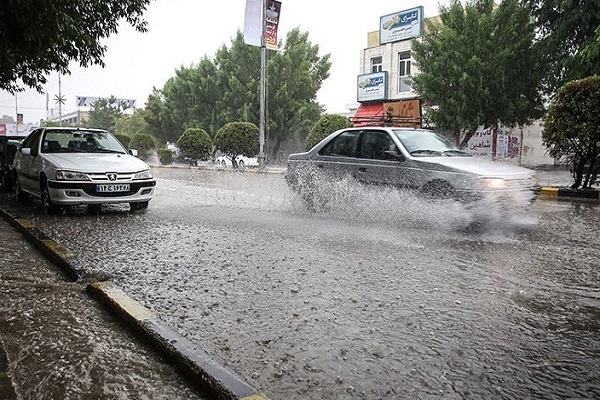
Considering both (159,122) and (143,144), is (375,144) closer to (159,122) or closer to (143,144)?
(143,144)

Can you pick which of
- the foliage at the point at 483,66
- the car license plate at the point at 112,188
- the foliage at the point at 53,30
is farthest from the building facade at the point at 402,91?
the car license plate at the point at 112,188

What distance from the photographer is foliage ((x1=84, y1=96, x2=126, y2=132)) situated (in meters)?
78.4

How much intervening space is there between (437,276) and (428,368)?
1879 millimetres

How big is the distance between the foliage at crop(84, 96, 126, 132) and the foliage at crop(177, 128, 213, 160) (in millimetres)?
48743

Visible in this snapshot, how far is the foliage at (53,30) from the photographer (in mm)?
5748

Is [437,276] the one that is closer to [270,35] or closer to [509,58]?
[509,58]

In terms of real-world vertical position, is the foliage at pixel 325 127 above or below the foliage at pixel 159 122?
below

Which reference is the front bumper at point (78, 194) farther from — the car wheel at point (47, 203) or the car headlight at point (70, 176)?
the car wheel at point (47, 203)

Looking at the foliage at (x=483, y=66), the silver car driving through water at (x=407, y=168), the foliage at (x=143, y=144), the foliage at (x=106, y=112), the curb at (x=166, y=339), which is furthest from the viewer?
the foliage at (x=106, y=112)

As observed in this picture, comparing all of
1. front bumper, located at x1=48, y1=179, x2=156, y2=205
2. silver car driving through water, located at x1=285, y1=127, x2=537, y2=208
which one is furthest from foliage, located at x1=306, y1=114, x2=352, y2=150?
front bumper, located at x1=48, y1=179, x2=156, y2=205

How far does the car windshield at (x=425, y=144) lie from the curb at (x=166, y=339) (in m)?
5.11

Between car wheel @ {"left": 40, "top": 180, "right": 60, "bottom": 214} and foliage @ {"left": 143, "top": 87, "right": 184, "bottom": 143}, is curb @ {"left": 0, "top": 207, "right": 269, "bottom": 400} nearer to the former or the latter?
car wheel @ {"left": 40, "top": 180, "right": 60, "bottom": 214}

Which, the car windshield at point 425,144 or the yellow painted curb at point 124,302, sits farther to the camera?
the car windshield at point 425,144

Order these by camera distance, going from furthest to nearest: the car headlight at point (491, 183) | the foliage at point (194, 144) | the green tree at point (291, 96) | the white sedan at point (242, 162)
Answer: the green tree at point (291, 96) → the foliage at point (194, 144) → the white sedan at point (242, 162) → the car headlight at point (491, 183)
